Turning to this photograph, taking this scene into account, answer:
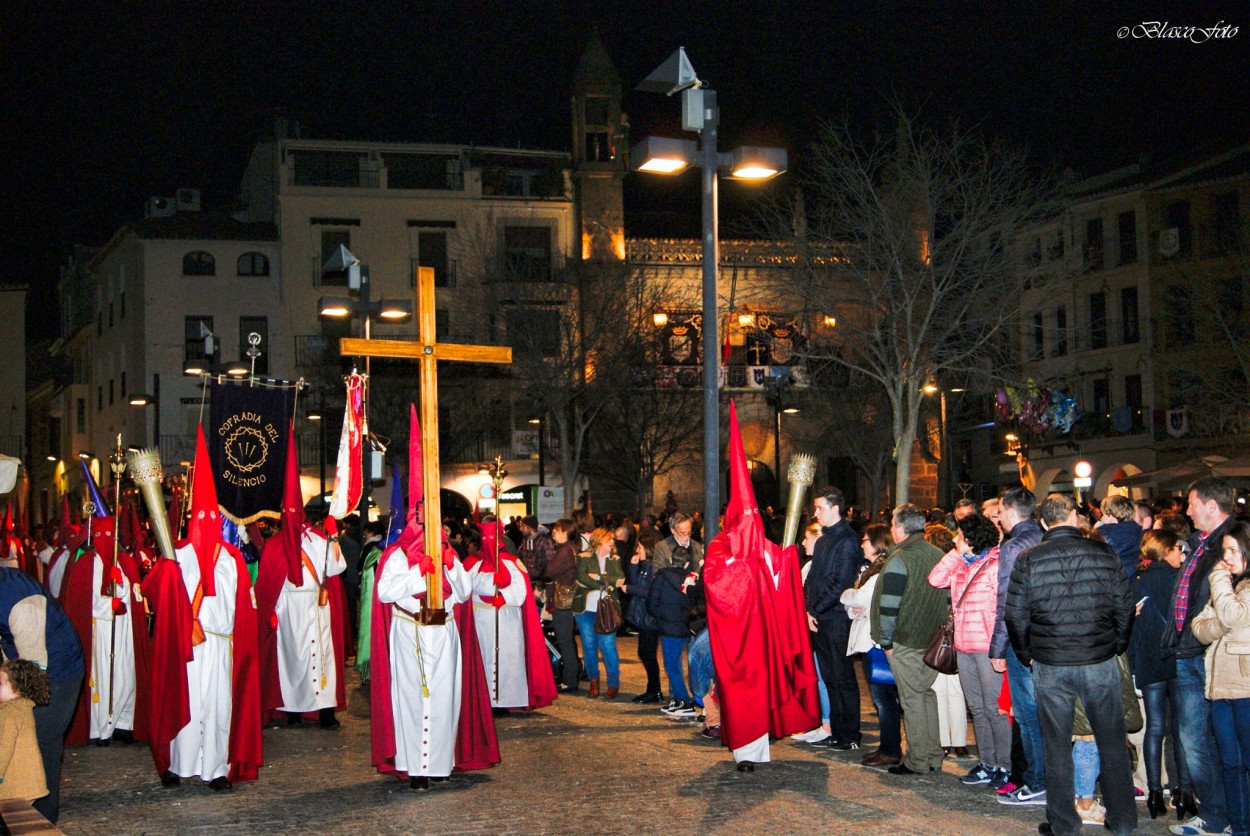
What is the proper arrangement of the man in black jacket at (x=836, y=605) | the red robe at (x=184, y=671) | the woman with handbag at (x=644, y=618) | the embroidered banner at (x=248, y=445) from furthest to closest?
1. the embroidered banner at (x=248, y=445)
2. the woman with handbag at (x=644, y=618)
3. the man in black jacket at (x=836, y=605)
4. the red robe at (x=184, y=671)

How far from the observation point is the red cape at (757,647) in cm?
1067

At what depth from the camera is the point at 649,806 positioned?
9.33 metres

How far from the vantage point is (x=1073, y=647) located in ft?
26.5

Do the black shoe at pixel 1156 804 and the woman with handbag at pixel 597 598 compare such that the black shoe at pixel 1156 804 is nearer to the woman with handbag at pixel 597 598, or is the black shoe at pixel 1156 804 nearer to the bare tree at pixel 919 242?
the woman with handbag at pixel 597 598

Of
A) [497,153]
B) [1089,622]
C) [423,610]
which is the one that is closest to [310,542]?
[423,610]

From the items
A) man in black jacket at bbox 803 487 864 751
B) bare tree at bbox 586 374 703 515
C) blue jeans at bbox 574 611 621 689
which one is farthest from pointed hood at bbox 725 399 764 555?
bare tree at bbox 586 374 703 515

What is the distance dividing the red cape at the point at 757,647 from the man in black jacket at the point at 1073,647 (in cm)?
286

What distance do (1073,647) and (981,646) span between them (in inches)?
69.2

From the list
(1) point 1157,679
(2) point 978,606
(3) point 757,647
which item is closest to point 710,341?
(3) point 757,647

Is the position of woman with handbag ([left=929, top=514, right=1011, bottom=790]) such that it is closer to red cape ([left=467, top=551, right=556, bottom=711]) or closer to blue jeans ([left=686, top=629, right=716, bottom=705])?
blue jeans ([left=686, top=629, right=716, bottom=705])

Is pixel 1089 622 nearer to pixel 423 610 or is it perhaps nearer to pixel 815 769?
pixel 815 769

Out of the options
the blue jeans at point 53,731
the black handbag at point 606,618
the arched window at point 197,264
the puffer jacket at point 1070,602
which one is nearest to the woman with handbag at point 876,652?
the puffer jacket at point 1070,602

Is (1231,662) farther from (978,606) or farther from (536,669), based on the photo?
(536,669)

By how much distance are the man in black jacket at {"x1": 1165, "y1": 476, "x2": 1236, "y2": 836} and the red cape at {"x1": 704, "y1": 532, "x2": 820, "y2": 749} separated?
3143 mm
